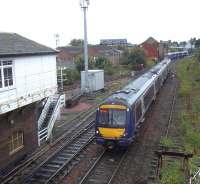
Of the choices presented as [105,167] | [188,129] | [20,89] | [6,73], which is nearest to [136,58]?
[188,129]

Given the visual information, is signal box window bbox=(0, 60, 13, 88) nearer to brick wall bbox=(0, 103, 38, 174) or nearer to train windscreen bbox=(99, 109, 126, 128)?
brick wall bbox=(0, 103, 38, 174)

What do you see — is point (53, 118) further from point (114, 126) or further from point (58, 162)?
point (114, 126)

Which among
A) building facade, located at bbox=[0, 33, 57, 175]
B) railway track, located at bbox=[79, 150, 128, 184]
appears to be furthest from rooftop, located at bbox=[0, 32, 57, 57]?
railway track, located at bbox=[79, 150, 128, 184]

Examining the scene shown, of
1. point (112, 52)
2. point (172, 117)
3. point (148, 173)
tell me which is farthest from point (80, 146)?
point (112, 52)

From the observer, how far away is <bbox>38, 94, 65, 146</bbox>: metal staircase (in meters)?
19.0

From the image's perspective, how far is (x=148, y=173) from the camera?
47.0 feet

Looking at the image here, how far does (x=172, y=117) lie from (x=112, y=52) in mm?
48922

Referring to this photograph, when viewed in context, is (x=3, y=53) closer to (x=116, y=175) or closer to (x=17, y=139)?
(x=17, y=139)

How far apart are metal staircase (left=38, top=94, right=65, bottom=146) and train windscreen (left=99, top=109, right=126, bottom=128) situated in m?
3.79

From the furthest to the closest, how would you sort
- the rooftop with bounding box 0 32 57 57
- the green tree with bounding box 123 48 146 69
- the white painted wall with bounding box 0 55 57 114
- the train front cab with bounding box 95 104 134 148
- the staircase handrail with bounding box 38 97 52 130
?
1. the green tree with bounding box 123 48 146 69
2. the staircase handrail with bounding box 38 97 52 130
3. the train front cab with bounding box 95 104 134 148
4. the rooftop with bounding box 0 32 57 57
5. the white painted wall with bounding box 0 55 57 114

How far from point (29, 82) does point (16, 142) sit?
9.29ft

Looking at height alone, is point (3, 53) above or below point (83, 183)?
above

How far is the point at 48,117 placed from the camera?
2025cm

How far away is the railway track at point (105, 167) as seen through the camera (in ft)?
45.4
